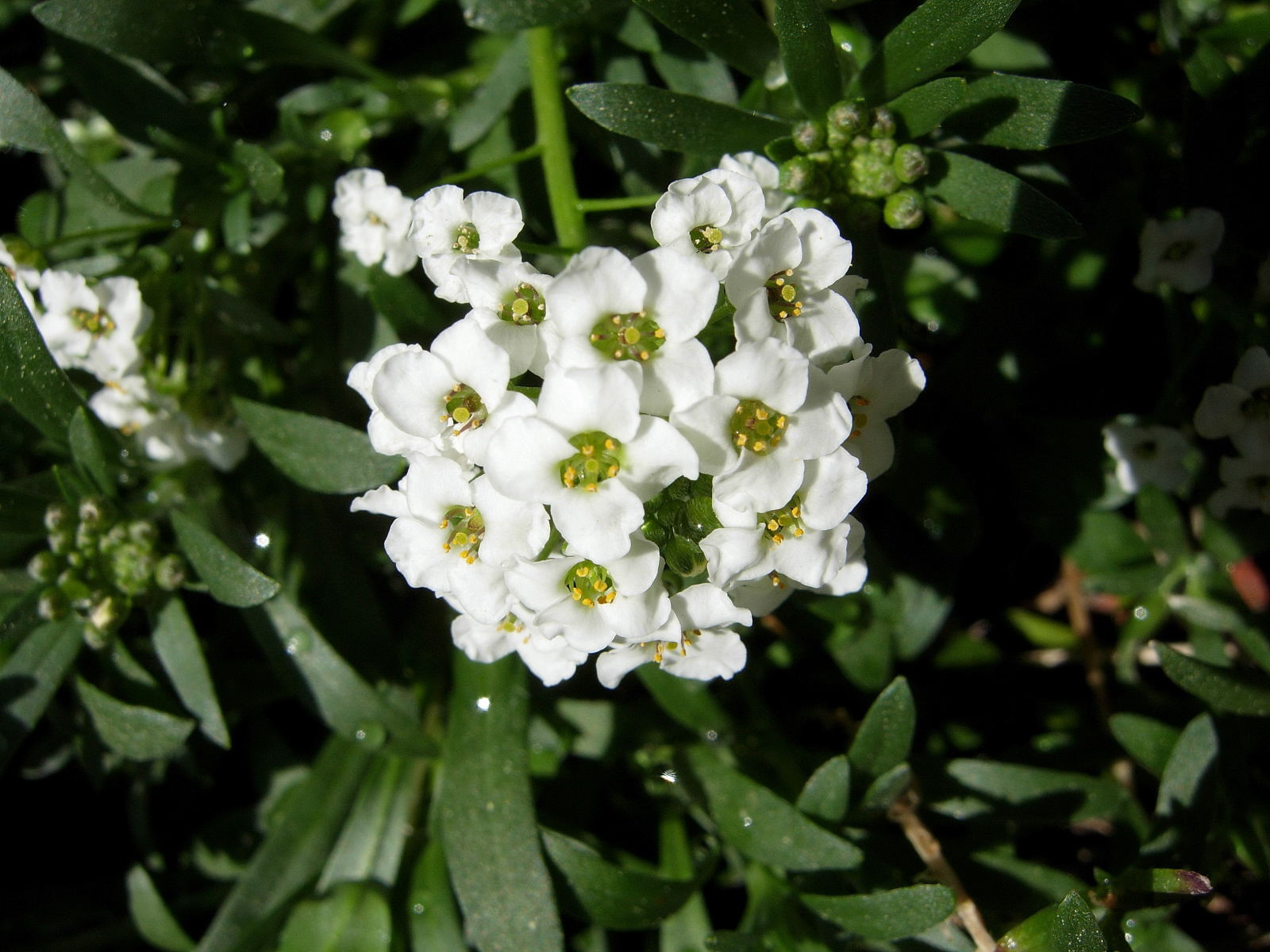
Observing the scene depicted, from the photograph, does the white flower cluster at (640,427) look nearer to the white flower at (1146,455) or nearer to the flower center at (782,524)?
the flower center at (782,524)

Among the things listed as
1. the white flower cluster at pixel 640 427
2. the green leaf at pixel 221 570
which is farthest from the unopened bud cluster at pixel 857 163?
the green leaf at pixel 221 570

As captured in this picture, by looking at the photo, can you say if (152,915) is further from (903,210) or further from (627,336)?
(903,210)

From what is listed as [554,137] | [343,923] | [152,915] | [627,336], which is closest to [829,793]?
[627,336]

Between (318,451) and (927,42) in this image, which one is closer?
(927,42)

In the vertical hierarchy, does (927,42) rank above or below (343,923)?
above

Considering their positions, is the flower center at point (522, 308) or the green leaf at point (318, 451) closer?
the flower center at point (522, 308)

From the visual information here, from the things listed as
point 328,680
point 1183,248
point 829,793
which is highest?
point 1183,248

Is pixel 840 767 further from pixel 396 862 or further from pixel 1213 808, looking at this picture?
pixel 396 862
